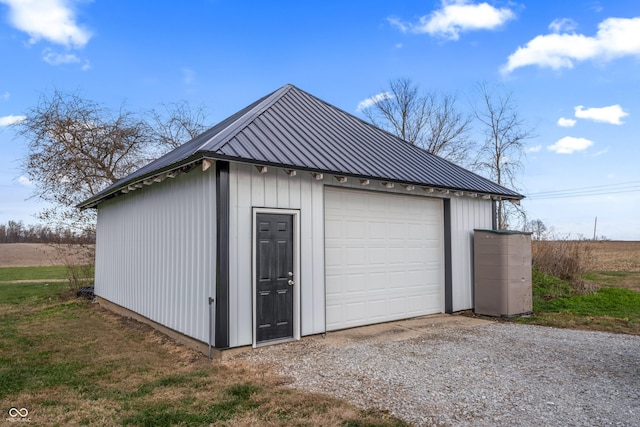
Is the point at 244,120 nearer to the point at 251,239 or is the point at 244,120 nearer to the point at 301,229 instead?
the point at 301,229

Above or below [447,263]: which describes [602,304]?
below

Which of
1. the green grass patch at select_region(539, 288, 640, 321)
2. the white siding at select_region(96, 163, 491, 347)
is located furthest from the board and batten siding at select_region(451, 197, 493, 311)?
the green grass patch at select_region(539, 288, 640, 321)

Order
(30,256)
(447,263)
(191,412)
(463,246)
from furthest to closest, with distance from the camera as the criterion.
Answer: (30,256)
(463,246)
(447,263)
(191,412)

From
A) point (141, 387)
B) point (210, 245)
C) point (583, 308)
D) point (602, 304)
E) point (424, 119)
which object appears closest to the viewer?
point (141, 387)

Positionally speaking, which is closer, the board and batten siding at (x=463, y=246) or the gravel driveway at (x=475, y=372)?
the gravel driveway at (x=475, y=372)

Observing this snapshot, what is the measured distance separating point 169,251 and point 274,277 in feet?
7.03

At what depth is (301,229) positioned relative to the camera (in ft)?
21.1

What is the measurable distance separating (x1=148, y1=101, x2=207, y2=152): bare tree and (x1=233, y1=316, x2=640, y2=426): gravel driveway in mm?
14883

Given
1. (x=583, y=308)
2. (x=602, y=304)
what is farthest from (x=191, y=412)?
(x=602, y=304)

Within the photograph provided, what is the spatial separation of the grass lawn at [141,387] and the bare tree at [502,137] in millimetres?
15849

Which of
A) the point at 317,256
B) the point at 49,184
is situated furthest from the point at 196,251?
the point at 49,184

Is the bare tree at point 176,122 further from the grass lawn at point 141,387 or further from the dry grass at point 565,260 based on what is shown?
the dry grass at point 565,260

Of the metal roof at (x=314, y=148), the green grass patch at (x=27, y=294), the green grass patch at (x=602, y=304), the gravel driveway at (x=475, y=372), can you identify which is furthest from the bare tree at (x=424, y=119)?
the green grass patch at (x=27, y=294)

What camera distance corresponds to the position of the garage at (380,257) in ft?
23.3
